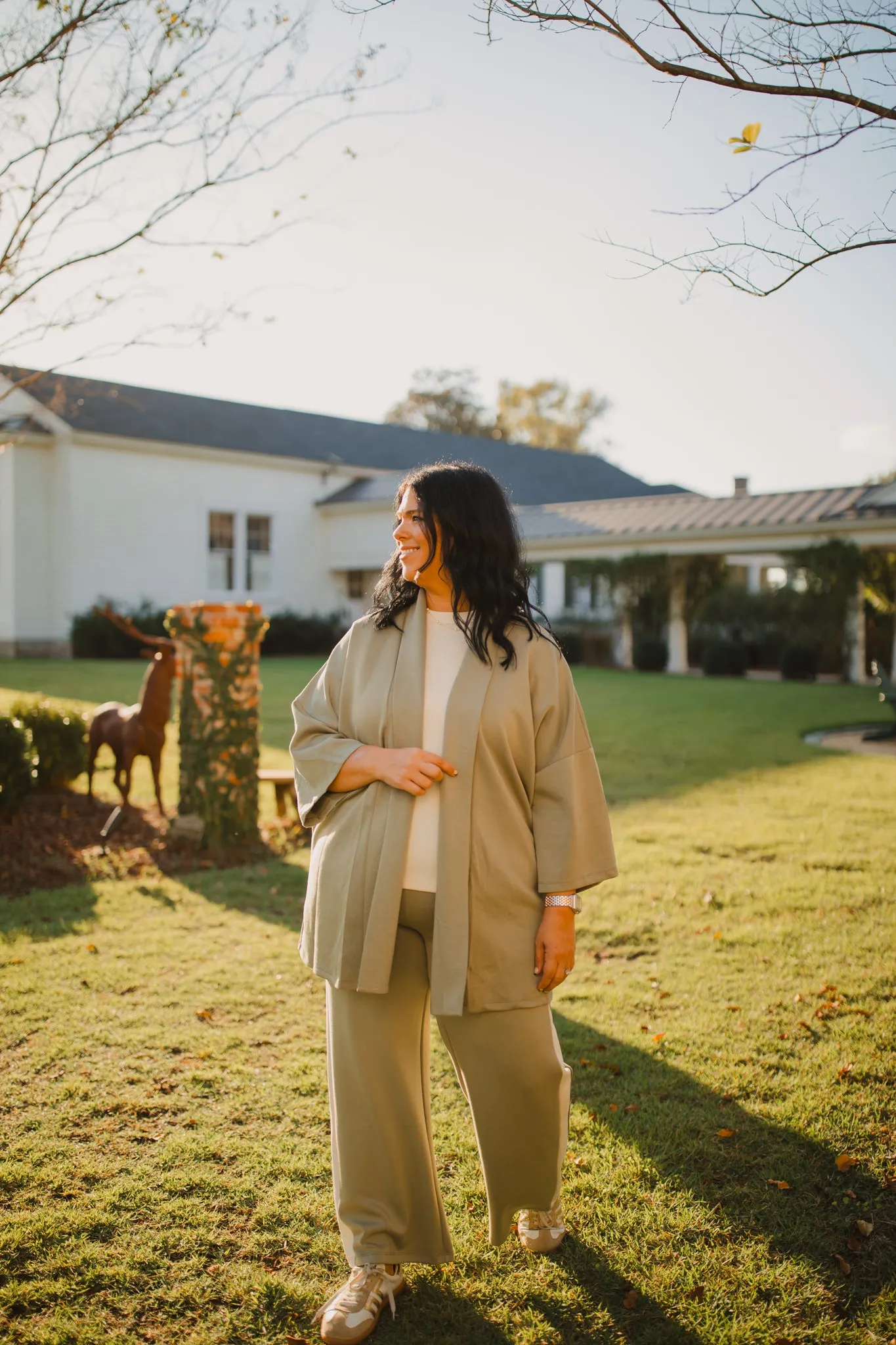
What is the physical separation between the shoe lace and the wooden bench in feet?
17.1

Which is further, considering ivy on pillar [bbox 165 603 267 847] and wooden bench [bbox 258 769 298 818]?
wooden bench [bbox 258 769 298 818]

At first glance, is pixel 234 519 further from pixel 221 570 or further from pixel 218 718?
pixel 218 718

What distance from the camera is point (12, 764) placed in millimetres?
7227

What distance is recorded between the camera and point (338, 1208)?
2.55 meters

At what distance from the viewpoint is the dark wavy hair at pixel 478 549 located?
8.21 ft

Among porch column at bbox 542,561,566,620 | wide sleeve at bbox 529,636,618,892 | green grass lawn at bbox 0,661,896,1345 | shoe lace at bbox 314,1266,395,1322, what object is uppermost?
porch column at bbox 542,561,566,620

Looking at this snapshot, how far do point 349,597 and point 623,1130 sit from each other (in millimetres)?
26185

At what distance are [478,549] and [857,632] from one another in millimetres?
18899

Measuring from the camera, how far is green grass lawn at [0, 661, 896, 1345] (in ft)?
8.48

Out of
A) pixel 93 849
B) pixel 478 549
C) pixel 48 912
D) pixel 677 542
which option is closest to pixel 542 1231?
pixel 478 549

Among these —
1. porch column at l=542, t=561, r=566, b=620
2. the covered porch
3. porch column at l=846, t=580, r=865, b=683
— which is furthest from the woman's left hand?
porch column at l=542, t=561, r=566, b=620

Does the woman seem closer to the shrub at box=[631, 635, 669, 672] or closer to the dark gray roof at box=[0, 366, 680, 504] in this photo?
the dark gray roof at box=[0, 366, 680, 504]

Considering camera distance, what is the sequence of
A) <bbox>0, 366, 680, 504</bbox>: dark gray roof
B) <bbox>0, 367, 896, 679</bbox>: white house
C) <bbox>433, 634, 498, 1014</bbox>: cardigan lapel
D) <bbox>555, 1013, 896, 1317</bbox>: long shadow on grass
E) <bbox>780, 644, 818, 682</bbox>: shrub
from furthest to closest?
<bbox>0, 366, 680, 504</bbox>: dark gray roof, <bbox>0, 367, 896, 679</bbox>: white house, <bbox>780, 644, 818, 682</bbox>: shrub, <bbox>555, 1013, 896, 1317</bbox>: long shadow on grass, <bbox>433, 634, 498, 1014</bbox>: cardigan lapel

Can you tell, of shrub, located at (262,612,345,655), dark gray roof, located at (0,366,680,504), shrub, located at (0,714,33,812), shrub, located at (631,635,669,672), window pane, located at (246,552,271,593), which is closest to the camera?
shrub, located at (0,714,33,812)
